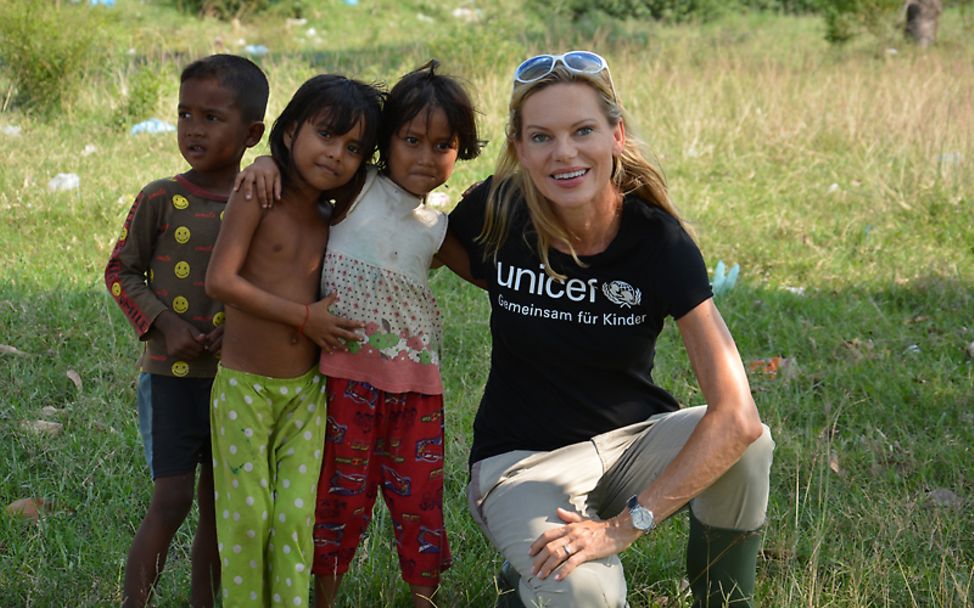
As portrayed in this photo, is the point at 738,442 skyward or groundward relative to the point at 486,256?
groundward

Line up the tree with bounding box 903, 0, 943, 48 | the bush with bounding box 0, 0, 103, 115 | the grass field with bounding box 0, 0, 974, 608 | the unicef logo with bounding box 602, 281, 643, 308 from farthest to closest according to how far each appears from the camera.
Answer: the tree with bounding box 903, 0, 943, 48 < the bush with bounding box 0, 0, 103, 115 < the grass field with bounding box 0, 0, 974, 608 < the unicef logo with bounding box 602, 281, 643, 308

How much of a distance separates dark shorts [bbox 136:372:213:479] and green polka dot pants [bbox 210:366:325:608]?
0.46 ft

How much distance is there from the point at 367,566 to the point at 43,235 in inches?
132

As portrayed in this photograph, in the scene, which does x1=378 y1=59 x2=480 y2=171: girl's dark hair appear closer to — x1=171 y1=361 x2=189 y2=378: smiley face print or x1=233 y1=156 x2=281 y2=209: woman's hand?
x1=233 y1=156 x2=281 y2=209: woman's hand

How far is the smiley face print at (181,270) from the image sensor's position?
259 centimetres

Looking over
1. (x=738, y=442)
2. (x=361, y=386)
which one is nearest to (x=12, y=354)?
(x=361, y=386)

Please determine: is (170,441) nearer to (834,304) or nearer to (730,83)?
(834,304)

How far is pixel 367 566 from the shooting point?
286 cm

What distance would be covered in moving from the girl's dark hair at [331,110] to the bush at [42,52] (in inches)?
246

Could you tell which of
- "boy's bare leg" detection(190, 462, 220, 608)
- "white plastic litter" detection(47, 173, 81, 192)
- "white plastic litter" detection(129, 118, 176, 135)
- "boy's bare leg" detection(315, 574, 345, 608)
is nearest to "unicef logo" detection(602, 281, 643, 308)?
"boy's bare leg" detection(315, 574, 345, 608)

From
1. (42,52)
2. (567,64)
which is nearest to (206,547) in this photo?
(567,64)

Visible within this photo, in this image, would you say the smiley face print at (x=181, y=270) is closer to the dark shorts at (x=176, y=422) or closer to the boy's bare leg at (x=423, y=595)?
the dark shorts at (x=176, y=422)

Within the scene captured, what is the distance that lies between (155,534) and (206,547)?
0.16m

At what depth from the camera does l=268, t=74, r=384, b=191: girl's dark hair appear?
94.1 inches
